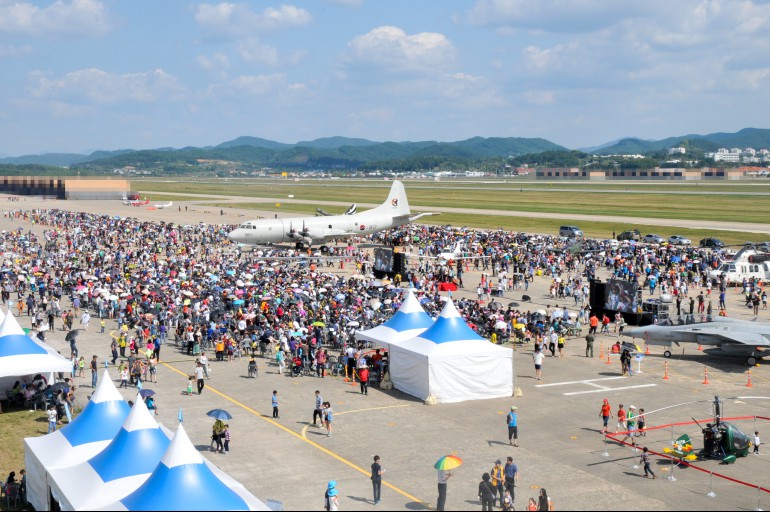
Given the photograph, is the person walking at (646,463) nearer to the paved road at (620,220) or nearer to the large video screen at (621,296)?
the large video screen at (621,296)

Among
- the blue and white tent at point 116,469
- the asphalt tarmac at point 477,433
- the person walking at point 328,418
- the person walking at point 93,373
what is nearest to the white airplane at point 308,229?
the asphalt tarmac at point 477,433

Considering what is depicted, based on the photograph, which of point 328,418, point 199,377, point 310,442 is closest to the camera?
point 310,442

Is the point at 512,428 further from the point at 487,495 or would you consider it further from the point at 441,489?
the point at 441,489

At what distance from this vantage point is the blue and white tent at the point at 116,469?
1634 cm

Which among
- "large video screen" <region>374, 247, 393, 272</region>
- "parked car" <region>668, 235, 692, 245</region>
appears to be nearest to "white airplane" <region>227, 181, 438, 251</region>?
"large video screen" <region>374, 247, 393, 272</region>

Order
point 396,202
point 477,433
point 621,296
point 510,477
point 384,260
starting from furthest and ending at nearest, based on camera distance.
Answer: point 396,202 → point 384,260 → point 621,296 → point 477,433 → point 510,477

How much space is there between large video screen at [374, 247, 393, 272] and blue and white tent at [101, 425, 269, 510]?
127ft

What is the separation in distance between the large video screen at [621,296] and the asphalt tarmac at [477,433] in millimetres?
4291

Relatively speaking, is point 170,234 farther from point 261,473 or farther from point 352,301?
point 261,473

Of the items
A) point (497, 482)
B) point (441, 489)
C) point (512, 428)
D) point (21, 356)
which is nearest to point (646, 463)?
point (512, 428)

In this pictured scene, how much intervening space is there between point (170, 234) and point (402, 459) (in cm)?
6314

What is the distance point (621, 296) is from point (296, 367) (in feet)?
58.8

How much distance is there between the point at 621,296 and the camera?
4016cm

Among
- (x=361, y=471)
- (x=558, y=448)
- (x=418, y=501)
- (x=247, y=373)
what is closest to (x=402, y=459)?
(x=361, y=471)
